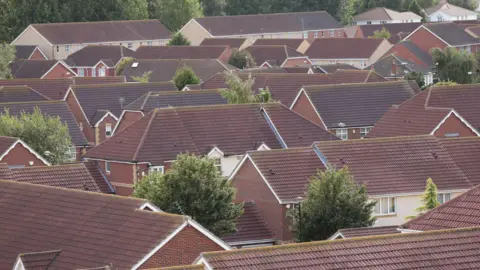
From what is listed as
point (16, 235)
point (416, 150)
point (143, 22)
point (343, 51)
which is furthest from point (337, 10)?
point (16, 235)

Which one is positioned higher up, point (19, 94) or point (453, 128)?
point (19, 94)

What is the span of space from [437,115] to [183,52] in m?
64.0

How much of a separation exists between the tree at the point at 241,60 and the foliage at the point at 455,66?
1499cm

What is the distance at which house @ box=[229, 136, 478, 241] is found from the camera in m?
42.0

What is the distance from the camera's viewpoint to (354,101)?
216 ft

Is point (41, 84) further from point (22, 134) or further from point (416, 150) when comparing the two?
point (416, 150)

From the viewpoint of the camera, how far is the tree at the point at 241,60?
361 ft

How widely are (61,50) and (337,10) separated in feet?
143

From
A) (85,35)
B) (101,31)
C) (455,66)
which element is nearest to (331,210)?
(455,66)

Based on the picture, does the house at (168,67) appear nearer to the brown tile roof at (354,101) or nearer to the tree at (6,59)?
the tree at (6,59)

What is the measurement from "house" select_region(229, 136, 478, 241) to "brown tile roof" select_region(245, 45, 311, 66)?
68.5 m

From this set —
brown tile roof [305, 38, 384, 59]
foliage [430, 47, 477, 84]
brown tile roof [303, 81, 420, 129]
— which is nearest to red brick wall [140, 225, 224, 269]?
brown tile roof [303, 81, 420, 129]

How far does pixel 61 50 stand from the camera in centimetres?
13262

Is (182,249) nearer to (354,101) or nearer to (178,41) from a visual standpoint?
(354,101)
